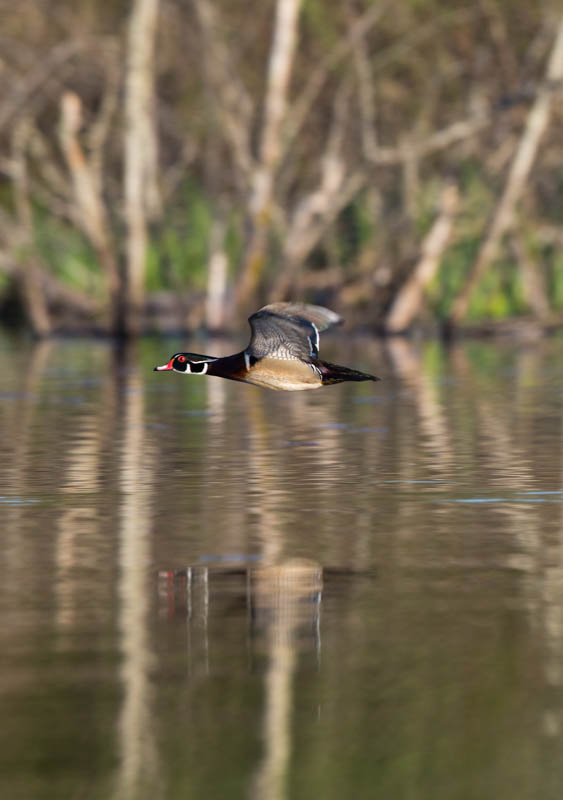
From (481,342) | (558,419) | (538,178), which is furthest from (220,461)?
(538,178)

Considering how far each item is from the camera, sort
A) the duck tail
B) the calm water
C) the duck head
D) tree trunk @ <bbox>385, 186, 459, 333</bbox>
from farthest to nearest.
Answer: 1. tree trunk @ <bbox>385, 186, 459, 333</bbox>
2. the duck head
3. the duck tail
4. the calm water

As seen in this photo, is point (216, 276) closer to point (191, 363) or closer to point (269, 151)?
point (269, 151)

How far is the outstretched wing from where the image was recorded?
39.2 ft

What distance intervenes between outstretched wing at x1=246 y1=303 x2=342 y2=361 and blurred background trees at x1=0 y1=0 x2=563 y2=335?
19.3 m

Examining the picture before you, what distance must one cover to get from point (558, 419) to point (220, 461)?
14.3 feet

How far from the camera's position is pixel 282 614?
7.57m

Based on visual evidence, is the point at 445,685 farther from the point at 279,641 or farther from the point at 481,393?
the point at 481,393

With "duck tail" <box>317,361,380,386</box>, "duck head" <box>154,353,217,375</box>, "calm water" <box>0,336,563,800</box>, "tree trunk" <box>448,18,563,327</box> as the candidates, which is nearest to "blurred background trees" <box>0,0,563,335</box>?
"tree trunk" <box>448,18,563,327</box>

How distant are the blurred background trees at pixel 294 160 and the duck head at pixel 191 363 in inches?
746

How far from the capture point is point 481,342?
105ft

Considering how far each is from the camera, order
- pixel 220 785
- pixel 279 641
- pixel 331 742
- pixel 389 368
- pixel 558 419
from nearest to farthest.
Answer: pixel 220 785 → pixel 331 742 → pixel 279 641 → pixel 558 419 → pixel 389 368

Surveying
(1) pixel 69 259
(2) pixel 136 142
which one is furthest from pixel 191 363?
(1) pixel 69 259

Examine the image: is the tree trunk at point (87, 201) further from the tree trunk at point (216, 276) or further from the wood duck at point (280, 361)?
the wood duck at point (280, 361)

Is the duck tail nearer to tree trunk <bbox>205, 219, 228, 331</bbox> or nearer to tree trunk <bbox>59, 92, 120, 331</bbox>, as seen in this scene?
tree trunk <bbox>205, 219, 228, 331</bbox>
